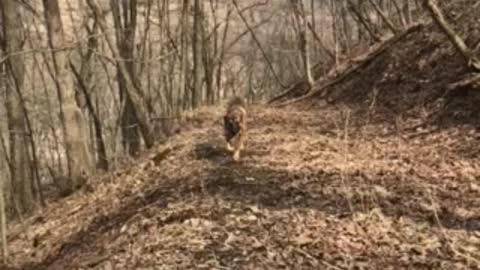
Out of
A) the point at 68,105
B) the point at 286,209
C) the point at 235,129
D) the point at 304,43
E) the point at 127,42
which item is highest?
the point at 127,42

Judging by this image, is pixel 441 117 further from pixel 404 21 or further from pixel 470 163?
pixel 404 21

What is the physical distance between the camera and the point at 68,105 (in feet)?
45.2

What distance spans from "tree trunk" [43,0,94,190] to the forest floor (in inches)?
33.3

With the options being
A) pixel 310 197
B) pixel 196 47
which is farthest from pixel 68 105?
pixel 196 47

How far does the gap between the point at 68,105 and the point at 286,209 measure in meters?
6.99

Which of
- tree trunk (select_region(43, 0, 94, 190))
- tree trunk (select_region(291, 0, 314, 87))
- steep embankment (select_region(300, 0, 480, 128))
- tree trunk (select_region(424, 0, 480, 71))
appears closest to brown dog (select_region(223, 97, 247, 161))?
steep embankment (select_region(300, 0, 480, 128))

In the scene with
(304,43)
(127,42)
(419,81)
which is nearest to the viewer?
(419,81)

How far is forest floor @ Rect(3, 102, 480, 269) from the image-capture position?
6676 mm

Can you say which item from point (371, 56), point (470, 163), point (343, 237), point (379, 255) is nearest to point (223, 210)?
point (343, 237)

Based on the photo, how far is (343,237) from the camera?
23.0 ft

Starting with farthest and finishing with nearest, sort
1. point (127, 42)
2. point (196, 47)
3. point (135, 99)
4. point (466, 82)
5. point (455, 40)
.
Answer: point (196, 47), point (127, 42), point (135, 99), point (466, 82), point (455, 40)

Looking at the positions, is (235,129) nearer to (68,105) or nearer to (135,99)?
(68,105)

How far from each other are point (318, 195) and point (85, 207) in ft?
17.0

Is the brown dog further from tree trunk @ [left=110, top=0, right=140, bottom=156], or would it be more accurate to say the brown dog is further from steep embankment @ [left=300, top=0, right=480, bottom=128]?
tree trunk @ [left=110, top=0, right=140, bottom=156]
